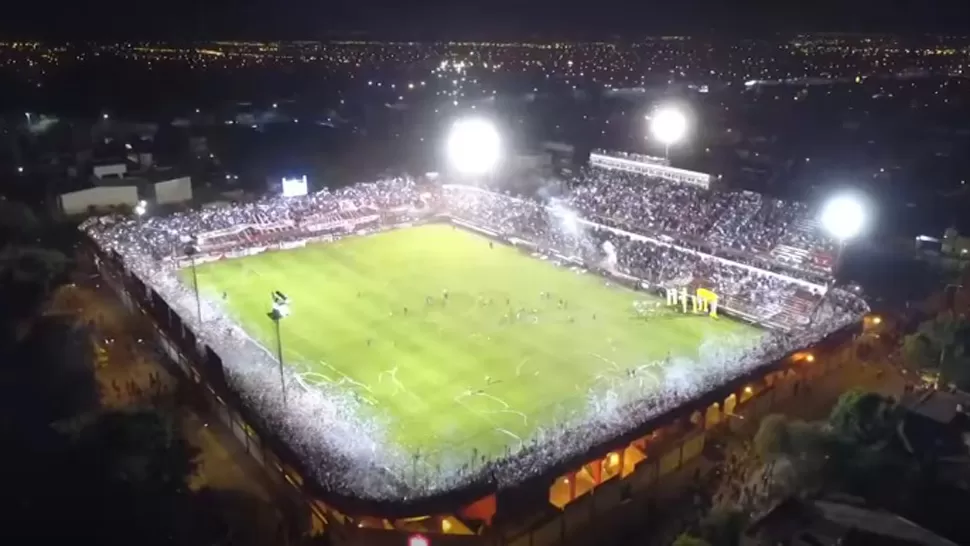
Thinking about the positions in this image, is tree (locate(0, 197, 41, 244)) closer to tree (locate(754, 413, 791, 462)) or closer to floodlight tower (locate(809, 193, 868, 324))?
tree (locate(754, 413, 791, 462))

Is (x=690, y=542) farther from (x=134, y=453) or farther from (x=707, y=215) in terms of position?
(x=707, y=215)

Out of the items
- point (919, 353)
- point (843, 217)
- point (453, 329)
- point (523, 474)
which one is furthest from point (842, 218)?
point (523, 474)

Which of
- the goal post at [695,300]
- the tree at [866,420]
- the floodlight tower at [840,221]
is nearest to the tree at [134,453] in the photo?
the tree at [866,420]

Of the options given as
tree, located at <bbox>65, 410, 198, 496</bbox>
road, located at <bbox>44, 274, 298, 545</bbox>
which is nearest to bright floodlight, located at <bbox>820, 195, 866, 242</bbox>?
road, located at <bbox>44, 274, 298, 545</bbox>

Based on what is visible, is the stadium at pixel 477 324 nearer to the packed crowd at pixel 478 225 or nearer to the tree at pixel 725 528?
the packed crowd at pixel 478 225

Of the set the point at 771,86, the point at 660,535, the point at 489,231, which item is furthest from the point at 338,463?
the point at 771,86
